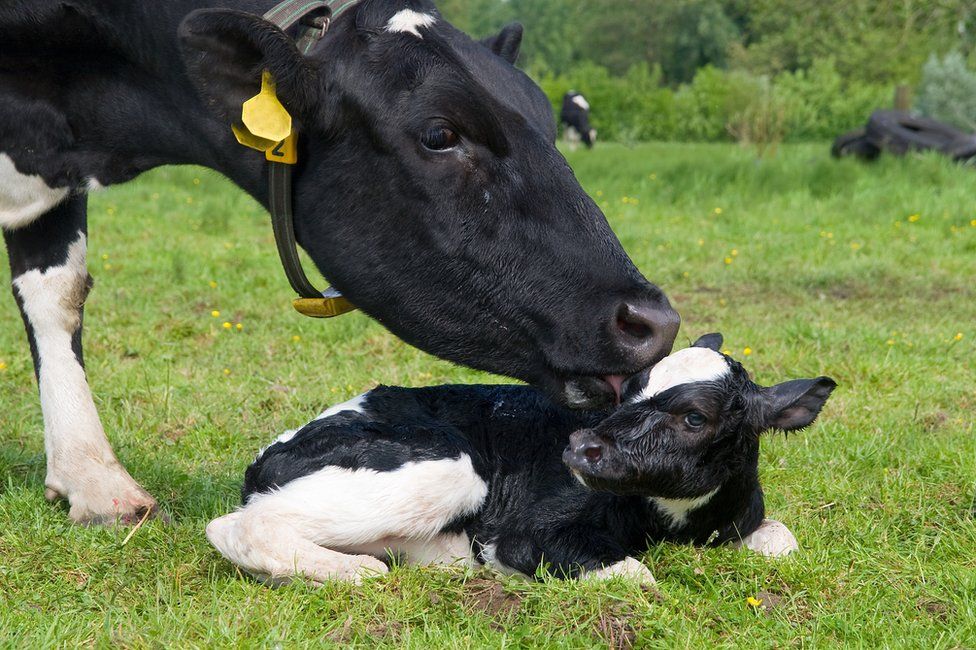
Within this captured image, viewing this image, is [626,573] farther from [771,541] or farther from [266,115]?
[266,115]

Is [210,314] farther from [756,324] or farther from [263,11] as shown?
[263,11]

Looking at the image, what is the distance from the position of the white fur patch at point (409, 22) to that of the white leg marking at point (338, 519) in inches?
46.3

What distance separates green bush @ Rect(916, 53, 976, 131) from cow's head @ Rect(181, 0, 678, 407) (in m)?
17.7

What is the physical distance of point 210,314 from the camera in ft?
21.7

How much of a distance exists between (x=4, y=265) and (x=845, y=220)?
739 cm

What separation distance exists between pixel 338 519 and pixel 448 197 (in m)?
0.92

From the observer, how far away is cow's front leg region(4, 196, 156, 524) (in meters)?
3.62

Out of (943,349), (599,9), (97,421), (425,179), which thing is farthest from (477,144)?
(599,9)

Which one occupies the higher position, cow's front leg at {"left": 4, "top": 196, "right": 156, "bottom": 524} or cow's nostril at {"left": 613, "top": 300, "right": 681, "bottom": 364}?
cow's nostril at {"left": 613, "top": 300, "right": 681, "bottom": 364}

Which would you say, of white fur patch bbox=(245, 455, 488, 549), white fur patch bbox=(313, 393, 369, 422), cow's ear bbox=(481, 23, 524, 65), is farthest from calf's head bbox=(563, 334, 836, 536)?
cow's ear bbox=(481, 23, 524, 65)

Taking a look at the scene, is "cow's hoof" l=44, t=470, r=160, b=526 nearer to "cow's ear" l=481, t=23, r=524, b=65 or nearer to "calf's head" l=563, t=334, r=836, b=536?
"calf's head" l=563, t=334, r=836, b=536

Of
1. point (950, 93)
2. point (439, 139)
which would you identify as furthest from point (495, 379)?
point (950, 93)

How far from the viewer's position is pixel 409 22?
2.94m

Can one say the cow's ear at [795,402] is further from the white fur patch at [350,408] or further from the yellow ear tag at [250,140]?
the yellow ear tag at [250,140]
